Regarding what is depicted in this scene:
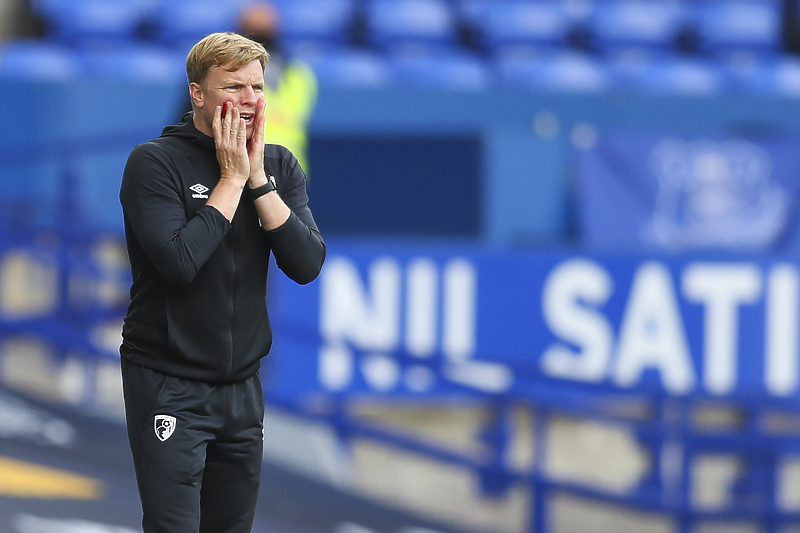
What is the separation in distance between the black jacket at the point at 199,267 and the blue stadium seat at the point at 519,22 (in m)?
7.76

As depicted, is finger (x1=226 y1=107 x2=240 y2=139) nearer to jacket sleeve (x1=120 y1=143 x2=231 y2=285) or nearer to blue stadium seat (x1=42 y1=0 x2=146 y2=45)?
jacket sleeve (x1=120 y1=143 x2=231 y2=285)

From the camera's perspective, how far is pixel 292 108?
22.0ft

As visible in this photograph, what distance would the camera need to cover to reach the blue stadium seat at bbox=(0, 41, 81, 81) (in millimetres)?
7758

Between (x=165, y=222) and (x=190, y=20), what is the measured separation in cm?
731

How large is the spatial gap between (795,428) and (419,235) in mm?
2633

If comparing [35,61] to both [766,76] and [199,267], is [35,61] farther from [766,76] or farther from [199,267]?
[199,267]

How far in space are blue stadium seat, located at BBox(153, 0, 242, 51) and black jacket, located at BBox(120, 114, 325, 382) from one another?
6907 mm

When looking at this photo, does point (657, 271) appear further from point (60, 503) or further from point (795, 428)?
point (60, 503)

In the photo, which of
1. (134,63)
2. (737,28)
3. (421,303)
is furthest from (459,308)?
(737,28)

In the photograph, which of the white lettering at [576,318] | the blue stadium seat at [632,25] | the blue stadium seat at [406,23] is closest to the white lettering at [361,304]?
the white lettering at [576,318]

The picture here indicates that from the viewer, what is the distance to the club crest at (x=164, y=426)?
215cm

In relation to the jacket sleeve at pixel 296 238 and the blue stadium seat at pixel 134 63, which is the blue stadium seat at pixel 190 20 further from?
the jacket sleeve at pixel 296 238

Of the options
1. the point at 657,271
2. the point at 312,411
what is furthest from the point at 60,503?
the point at 657,271

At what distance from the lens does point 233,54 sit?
2070 mm
